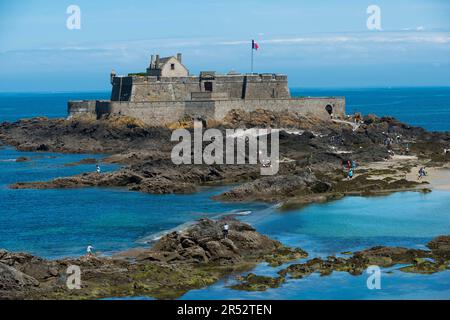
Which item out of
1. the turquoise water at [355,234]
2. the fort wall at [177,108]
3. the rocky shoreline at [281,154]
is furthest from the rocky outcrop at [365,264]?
the fort wall at [177,108]

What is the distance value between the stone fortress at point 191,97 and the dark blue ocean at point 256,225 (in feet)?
64.6

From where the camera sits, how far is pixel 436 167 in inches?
1767

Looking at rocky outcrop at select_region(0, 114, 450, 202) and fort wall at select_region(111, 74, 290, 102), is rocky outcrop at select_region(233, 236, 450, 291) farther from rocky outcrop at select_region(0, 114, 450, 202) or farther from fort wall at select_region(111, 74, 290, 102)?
fort wall at select_region(111, 74, 290, 102)

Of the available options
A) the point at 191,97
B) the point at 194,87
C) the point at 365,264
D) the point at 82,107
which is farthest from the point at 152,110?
the point at 365,264

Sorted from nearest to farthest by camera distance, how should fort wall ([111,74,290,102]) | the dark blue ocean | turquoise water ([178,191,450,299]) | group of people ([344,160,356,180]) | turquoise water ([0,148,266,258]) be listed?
turquoise water ([178,191,450,299]) → the dark blue ocean → turquoise water ([0,148,266,258]) → group of people ([344,160,356,180]) → fort wall ([111,74,290,102])

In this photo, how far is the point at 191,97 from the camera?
203 feet

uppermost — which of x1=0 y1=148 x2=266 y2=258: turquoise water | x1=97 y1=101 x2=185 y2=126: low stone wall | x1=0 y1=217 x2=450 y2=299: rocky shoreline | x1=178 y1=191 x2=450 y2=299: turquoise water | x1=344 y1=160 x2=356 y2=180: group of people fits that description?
x1=97 y1=101 x2=185 y2=126: low stone wall

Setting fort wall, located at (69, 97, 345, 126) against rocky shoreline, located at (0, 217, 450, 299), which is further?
fort wall, located at (69, 97, 345, 126)

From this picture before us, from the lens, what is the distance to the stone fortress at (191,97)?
59344 mm

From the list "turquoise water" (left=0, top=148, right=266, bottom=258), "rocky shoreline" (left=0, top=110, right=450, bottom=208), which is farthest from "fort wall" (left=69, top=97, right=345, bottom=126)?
"turquoise water" (left=0, top=148, right=266, bottom=258)

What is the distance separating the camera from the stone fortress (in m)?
59.3

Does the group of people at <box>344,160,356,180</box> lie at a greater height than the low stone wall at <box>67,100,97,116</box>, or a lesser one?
lesser

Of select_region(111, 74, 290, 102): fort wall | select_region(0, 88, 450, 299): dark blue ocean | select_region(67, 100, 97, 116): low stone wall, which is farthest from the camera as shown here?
select_region(67, 100, 97, 116): low stone wall

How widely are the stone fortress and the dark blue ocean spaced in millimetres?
19676
